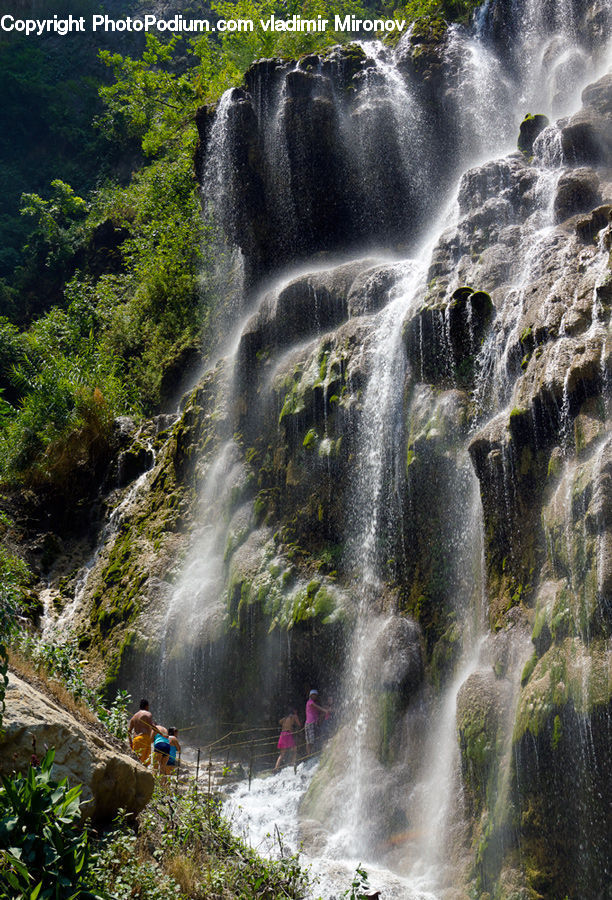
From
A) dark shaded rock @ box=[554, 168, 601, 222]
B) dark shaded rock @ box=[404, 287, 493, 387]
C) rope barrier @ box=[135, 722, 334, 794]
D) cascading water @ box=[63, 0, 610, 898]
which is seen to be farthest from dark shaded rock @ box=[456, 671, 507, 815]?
dark shaded rock @ box=[554, 168, 601, 222]

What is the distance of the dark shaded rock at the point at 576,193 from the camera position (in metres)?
12.5

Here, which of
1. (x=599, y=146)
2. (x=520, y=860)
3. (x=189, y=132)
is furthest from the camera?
(x=189, y=132)

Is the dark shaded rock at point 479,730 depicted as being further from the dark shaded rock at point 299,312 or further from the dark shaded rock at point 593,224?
the dark shaded rock at point 299,312

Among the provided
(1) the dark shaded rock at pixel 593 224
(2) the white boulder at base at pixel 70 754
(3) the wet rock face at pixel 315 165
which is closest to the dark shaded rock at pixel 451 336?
(1) the dark shaded rock at pixel 593 224

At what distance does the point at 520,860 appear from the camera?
7254 millimetres

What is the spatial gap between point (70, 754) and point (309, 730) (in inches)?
231

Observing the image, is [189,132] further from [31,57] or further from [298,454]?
[31,57]

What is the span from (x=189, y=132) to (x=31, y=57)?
22.3 meters

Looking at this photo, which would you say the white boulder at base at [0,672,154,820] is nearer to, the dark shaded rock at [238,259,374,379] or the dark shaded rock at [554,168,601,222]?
the dark shaded rock at [238,259,374,379]

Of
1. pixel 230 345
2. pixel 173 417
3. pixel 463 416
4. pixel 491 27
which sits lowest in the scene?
pixel 463 416

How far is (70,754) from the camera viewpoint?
6.16m

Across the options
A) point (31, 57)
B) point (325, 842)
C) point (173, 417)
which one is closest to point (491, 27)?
point (173, 417)

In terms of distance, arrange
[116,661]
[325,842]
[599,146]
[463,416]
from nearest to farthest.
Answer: [325,842]
[463,416]
[599,146]
[116,661]

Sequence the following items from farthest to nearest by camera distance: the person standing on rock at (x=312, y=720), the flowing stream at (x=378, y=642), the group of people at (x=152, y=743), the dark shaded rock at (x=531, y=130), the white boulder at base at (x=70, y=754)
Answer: the dark shaded rock at (x=531, y=130) → the person standing on rock at (x=312, y=720) → the group of people at (x=152, y=743) → the flowing stream at (x=378, y=642) → the white boulder at base at (x=70, y=754)
